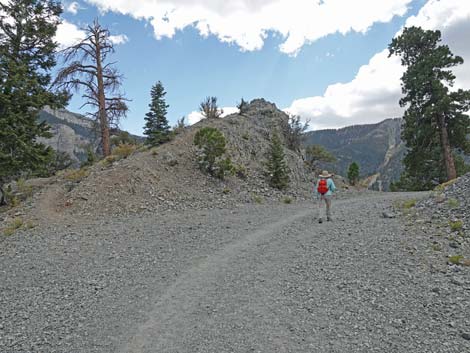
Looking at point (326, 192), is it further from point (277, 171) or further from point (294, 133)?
point (294, 133)

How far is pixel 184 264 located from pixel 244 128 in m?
21.9

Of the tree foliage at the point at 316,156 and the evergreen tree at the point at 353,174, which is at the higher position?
the tree foliage at the point at 316,156

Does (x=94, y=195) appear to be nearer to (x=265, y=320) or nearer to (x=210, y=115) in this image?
(x=265, y=320)

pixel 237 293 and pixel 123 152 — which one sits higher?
pixel 123 152

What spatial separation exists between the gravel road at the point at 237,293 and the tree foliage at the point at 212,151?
954 centimetres

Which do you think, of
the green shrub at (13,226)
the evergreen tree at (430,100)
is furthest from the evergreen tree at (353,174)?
the green shrub at (13,226)

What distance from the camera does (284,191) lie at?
2128cm

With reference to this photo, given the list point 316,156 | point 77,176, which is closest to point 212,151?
point 77,176

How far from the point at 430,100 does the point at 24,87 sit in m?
26.8

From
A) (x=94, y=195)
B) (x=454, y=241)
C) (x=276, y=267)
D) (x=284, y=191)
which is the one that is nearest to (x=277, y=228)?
(x=276, y=267)

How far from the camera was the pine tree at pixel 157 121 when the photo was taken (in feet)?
69.4

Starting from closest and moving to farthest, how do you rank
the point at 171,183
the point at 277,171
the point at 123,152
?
the point at 171,183 < the point at 123,152 < the point at 277,171

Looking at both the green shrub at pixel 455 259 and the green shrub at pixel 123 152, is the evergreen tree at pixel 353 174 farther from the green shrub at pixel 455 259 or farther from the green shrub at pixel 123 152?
the green shrub at pixel 455 259

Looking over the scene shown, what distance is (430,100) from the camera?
24547mm
